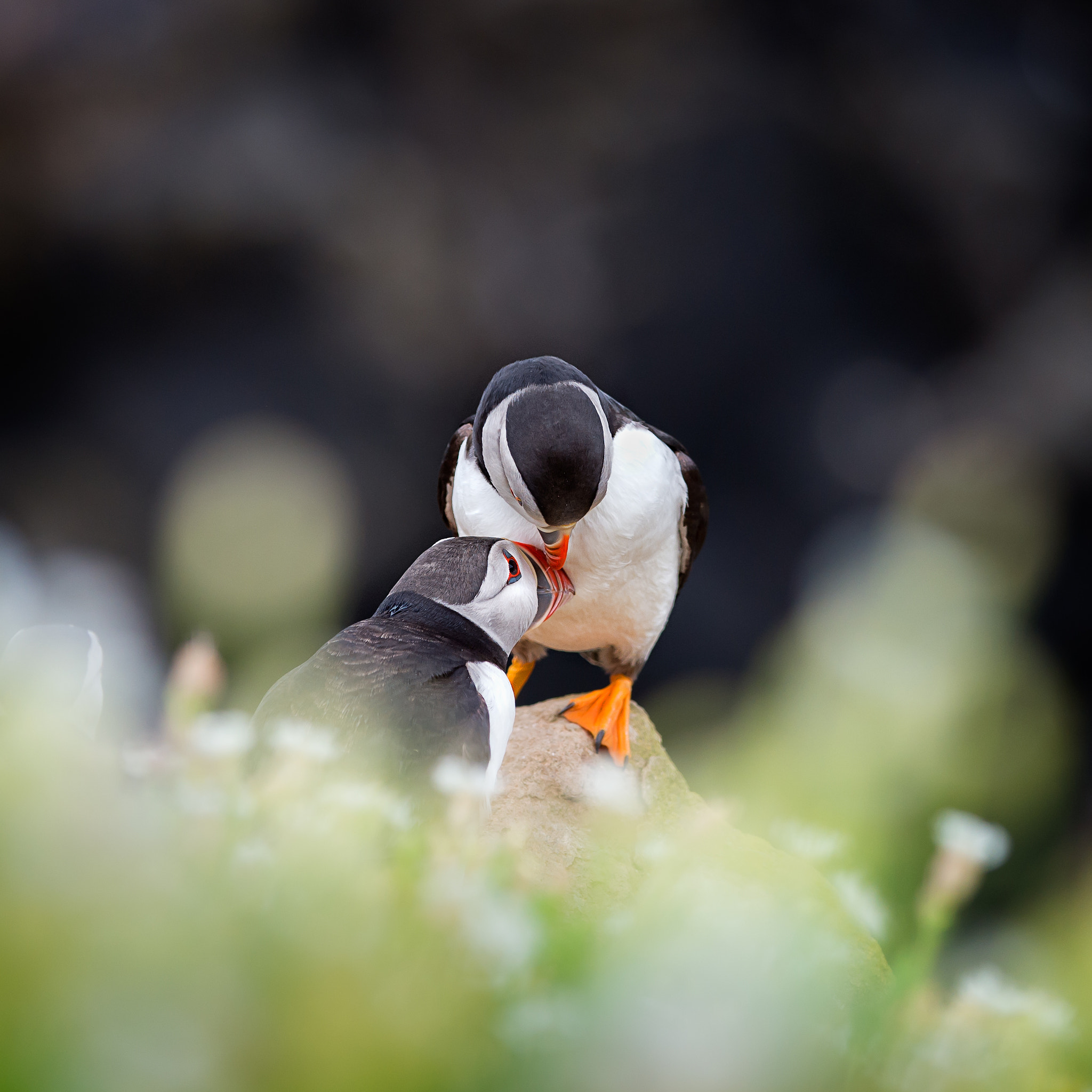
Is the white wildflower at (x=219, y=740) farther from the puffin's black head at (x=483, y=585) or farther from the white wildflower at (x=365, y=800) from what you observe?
the puffin's black head at (x=483, y=585)

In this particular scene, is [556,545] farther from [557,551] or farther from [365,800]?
[365,800]

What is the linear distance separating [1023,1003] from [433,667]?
136 cm

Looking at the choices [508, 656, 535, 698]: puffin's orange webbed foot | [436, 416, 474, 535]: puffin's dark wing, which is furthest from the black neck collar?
[508, 656, 535, 698]: puffin's orange webbed foot

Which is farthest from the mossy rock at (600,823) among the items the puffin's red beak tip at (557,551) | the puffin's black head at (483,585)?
the puffin's red beak tip at (557,551)

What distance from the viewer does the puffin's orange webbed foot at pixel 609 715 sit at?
306 centimetres

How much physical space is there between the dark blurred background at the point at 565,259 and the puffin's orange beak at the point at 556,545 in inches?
186

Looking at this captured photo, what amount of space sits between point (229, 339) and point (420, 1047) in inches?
285

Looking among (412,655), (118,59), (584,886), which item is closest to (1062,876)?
(584,886)

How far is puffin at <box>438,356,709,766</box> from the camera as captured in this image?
226cm

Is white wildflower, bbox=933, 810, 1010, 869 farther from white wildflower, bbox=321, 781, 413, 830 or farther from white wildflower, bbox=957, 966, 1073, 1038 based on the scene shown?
white wildflower, bbox=321, 781, 413, 830

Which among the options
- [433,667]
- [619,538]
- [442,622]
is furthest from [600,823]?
[619,538]

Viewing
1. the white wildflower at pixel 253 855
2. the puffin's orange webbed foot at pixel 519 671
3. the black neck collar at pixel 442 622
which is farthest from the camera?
the puffin's orange webbed foot at pixel 519 671

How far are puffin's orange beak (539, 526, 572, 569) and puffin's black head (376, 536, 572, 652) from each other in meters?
0.08

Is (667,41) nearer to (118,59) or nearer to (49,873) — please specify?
(118,59)
